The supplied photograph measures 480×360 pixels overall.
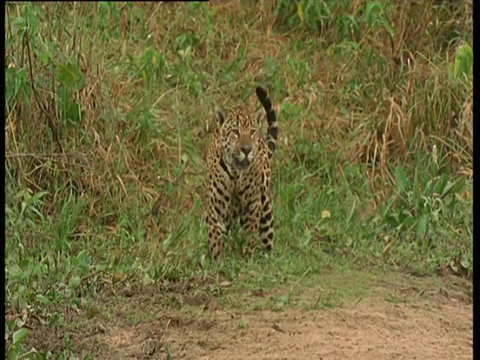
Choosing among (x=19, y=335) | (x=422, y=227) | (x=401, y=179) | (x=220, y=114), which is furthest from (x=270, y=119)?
(x=19, y=335)

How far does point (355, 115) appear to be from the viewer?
344 inches

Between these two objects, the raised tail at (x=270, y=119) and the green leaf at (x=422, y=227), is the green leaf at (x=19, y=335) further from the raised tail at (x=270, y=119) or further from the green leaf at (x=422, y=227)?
the green leaf at (x=422, y=227)

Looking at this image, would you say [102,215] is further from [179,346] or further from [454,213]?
[454,213]

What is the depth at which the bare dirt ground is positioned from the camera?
5539 mm

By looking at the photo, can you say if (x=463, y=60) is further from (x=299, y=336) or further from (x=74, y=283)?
(x=74, y=283)

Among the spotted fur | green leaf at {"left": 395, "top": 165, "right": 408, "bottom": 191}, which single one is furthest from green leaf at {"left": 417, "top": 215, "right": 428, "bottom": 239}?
the spotted fur

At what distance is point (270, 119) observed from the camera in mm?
7312

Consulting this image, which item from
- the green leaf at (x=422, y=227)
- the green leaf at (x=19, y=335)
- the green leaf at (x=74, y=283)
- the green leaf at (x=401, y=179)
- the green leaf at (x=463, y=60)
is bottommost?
the green leaf at (x=422, y=227)

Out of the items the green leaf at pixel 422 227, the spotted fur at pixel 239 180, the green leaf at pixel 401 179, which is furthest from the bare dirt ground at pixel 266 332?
the green leaf at pixel 401 179

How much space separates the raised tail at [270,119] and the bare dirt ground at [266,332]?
1400 millimetres

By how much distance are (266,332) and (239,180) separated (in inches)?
57.3

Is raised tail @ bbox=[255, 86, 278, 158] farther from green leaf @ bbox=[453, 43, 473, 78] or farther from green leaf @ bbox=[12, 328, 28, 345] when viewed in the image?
green leaf @ bbox=[12, 328, 28, 345]

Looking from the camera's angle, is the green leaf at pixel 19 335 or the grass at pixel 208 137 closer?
the green leaf at pixel 19 335

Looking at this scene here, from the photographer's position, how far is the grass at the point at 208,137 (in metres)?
6.59
